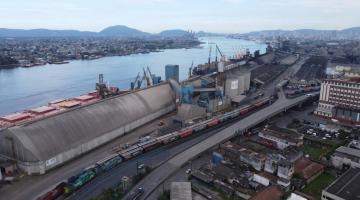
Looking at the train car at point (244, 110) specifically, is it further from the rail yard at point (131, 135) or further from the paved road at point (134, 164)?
the paved road at point (134, 164)

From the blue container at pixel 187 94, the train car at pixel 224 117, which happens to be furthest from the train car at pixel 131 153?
the blue container at pixel 187 94

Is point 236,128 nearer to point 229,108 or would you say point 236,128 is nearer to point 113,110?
point 229,108

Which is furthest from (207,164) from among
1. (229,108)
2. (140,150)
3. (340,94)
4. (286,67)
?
(286,67)

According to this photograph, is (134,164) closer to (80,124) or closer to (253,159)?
(80,124)

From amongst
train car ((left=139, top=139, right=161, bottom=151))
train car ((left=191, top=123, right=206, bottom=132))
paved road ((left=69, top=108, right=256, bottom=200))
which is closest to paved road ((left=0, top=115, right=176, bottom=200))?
paved road ((left=69, top=108, right=256, bottom=200))

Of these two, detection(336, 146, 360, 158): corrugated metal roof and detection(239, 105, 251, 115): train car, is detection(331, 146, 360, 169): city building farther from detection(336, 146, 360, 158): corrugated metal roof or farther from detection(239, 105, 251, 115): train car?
detection(239, 105, 251, 115): train car
